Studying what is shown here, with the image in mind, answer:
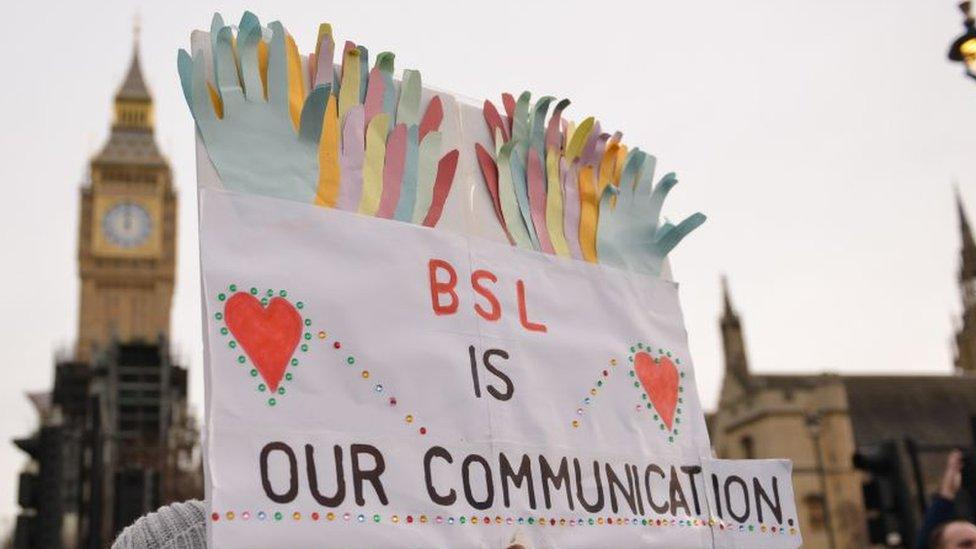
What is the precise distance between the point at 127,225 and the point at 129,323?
7.85 meters

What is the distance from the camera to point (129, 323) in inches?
3504

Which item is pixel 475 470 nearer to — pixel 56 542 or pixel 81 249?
pixel 56 542

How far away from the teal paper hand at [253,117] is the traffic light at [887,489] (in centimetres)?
641

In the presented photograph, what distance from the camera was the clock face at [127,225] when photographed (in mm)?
90375

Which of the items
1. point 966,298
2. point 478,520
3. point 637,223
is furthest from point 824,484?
point 478,520

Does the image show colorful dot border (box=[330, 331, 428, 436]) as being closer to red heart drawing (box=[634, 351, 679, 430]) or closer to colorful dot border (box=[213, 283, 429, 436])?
colorful dot border (box=[213, 283, 429, 436])

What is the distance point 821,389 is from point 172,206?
56.6m

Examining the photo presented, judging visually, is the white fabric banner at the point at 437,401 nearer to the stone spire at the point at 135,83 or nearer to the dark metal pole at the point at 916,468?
the dark metal pole at the point at 916,468

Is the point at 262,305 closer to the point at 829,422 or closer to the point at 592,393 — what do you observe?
the point at 592,393

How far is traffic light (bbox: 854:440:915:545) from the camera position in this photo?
346 inches

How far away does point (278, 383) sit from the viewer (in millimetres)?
3213

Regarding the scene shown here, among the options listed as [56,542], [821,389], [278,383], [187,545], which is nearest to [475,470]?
[278,383]

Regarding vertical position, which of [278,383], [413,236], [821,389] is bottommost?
[278,383]

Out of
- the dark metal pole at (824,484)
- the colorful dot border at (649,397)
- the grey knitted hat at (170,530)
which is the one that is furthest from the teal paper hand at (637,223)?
the dark metal pole at (824,484)
